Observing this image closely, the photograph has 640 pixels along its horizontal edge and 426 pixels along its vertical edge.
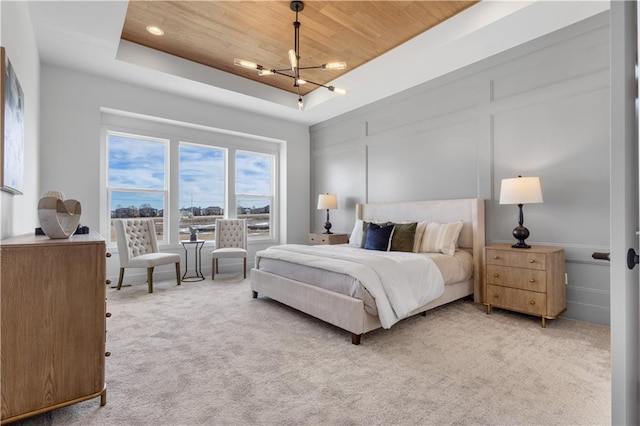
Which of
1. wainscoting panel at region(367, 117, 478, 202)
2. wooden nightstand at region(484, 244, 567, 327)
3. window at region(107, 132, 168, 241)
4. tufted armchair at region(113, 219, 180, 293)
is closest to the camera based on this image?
wooden nightstand at region(484, 244, 567, 327)

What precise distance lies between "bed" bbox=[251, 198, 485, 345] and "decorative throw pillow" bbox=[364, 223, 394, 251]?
26cm

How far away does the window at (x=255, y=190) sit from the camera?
6.11 m

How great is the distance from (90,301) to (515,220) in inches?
154

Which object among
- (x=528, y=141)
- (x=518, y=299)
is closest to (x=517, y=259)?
(x=518, y=299)

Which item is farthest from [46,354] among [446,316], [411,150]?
[411,150]

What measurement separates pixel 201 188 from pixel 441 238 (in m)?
4.00

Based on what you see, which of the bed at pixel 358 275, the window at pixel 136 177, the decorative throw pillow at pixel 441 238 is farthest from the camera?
the window at pixel 136 177

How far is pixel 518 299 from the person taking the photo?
3.12m

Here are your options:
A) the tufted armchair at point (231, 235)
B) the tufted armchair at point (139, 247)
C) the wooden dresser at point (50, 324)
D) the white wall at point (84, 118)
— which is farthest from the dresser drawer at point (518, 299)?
the white wall at point (84, 118)

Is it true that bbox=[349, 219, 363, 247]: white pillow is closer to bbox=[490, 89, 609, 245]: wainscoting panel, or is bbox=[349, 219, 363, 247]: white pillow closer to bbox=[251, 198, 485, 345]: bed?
bbox=[251, 198, 485, 345]: bed

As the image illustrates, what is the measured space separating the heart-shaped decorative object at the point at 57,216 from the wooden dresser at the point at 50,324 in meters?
0.19

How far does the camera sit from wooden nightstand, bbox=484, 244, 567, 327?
2.95 m

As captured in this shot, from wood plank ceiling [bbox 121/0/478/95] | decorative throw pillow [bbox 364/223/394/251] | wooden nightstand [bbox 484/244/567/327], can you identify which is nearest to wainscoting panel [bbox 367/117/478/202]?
decorative throw pillow [bbox 364/223/394/251]

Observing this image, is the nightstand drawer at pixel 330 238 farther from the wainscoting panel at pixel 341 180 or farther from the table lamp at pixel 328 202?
the table lamp at pixel 328 202
